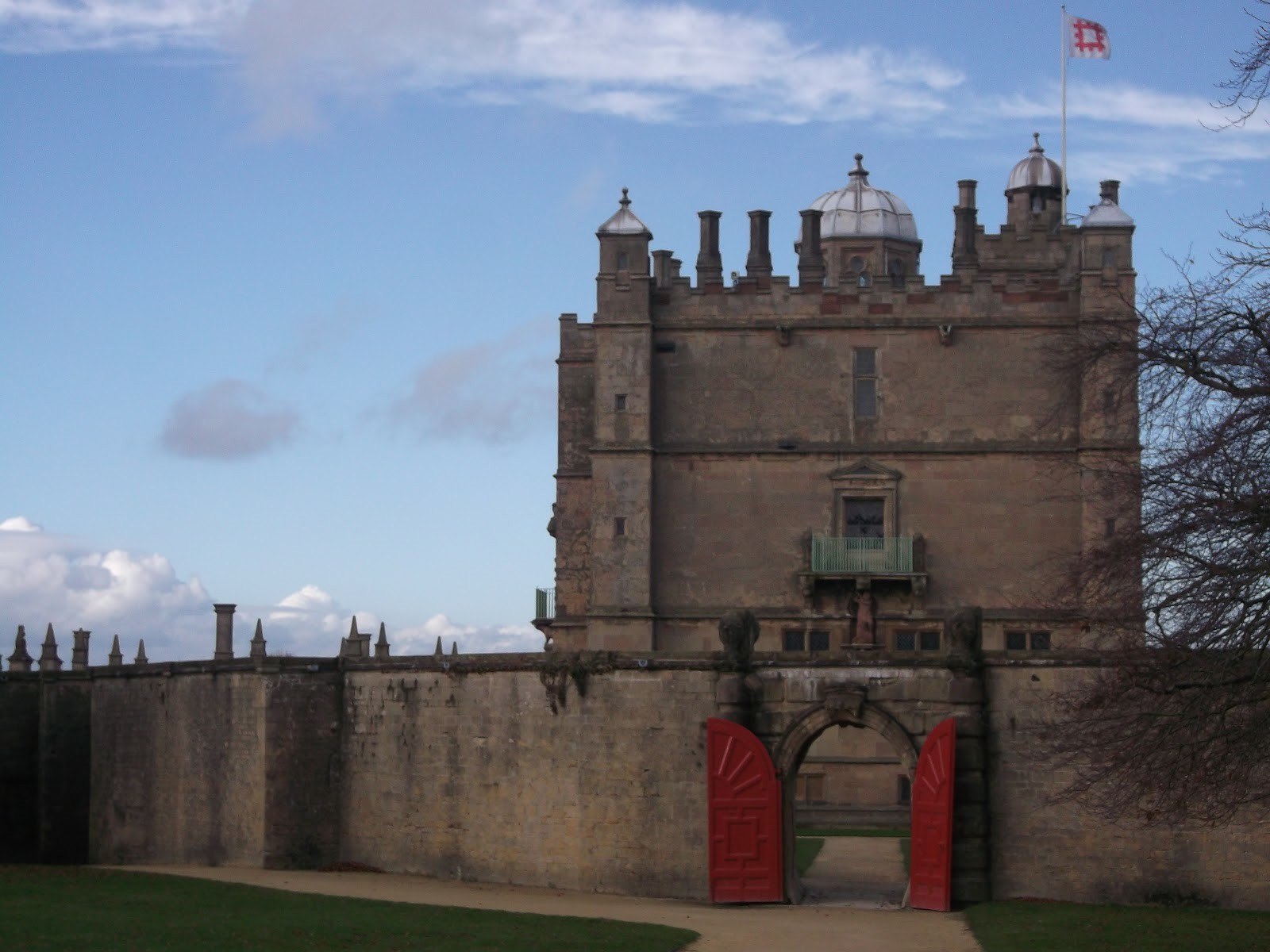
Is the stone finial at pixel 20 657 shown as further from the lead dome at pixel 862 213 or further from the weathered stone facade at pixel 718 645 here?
the lead dome at pixel 862 213

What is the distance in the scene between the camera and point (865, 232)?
2424 inches

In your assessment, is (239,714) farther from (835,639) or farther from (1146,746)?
(1146,746)

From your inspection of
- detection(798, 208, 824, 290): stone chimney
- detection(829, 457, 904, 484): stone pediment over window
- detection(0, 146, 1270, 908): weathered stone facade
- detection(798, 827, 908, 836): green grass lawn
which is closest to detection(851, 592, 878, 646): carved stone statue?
detection(0, 146, 1270, 908): weathered stone facade

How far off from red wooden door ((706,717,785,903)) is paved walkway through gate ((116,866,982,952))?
1.44 ft

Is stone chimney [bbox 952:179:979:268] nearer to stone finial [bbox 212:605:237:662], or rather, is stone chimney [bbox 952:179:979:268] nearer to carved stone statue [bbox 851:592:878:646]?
carved stone statue [bbox 851:592:878:646]

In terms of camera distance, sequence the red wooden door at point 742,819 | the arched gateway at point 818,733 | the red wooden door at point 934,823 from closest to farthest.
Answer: the red wooden door at point 934,823 < the red wooden door at point 742,819 < the arched gateway at point 818,733

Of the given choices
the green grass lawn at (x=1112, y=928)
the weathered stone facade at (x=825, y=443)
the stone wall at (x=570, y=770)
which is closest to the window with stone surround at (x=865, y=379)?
the weathered stone facade at (x=825, y=443)

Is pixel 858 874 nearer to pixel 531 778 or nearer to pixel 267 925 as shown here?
pixel 531 778

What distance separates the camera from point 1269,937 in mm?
30406

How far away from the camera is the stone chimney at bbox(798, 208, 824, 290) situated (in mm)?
51969

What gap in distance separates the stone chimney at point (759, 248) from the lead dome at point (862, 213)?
843cm

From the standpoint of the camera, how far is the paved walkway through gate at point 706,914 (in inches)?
1211

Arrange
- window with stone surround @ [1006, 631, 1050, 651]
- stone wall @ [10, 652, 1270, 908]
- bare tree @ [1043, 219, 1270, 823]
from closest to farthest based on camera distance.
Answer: bare tree @ [1043, 219, 1270, 823] < stone wall @ [10, 652, 1270, 908] < window with stone surround @ [1006, 631, 1050, 651]

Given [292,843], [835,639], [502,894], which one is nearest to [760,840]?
[502,894]
